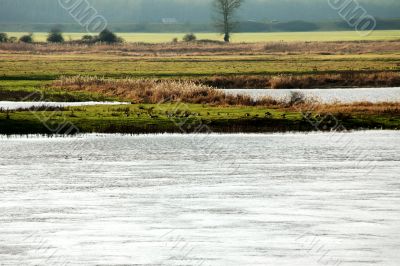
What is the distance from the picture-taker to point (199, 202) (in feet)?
115

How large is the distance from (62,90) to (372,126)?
96.4 feet

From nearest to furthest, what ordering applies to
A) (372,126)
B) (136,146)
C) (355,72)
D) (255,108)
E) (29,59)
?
1. (136,146)
2. (372,126)
3. (255,108)
4. (355,72)
5. (29,59)

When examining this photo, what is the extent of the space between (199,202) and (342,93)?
51412mm

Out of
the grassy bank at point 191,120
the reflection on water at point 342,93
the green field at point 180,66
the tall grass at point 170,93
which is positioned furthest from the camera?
the green field at point 180,66

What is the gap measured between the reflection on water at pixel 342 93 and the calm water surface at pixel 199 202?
24.1 meters

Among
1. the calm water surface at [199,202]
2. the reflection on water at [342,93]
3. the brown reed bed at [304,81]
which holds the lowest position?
the brown reed bed at [304,81]

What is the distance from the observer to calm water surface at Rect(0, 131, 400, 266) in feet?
91.9

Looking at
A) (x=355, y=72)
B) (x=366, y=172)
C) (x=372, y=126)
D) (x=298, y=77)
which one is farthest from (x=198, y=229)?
(x=355, y=72)

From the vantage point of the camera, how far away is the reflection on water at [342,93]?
77188 millimetres

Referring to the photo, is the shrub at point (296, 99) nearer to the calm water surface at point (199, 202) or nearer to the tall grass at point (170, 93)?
the tall grass at point (170, 93)

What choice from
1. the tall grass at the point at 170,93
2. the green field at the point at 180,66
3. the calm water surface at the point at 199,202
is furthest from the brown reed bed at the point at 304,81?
the calm water surface at the point at 199,202

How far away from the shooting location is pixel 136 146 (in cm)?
5122

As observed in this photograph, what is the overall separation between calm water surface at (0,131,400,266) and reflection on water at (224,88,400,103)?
24144 mm

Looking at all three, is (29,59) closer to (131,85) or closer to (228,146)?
(131,85)
